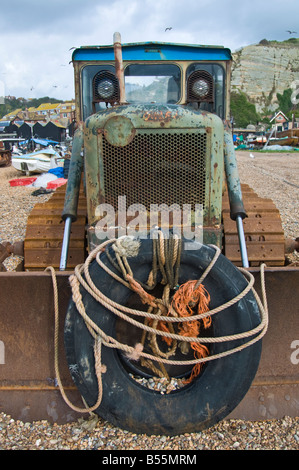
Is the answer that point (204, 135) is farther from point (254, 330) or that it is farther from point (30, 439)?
point (30, 439)

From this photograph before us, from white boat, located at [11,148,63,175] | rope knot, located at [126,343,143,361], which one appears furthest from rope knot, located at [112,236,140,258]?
white boat, located at [11,148,63,175]

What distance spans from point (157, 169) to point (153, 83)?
1734mm

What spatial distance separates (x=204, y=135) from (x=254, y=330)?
1413 mm

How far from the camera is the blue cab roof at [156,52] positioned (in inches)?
162

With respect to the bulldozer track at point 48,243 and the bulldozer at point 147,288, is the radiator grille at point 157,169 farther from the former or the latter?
the bulldozer track at point 48,243

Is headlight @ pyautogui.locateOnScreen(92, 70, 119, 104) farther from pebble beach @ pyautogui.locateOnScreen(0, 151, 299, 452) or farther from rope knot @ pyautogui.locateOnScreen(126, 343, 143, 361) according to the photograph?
pebble beach @ pyautogui.locateOnScreen(0, 151, 299, 452)

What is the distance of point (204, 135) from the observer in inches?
113

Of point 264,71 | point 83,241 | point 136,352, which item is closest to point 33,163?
point 83,241

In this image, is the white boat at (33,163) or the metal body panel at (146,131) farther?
the white boat at (33,163)

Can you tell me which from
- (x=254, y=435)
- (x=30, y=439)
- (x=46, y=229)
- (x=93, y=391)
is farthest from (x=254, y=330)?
(x=46, y=229)

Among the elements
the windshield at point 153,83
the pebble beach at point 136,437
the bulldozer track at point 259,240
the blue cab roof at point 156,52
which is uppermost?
the blue cab roof at point 156,52

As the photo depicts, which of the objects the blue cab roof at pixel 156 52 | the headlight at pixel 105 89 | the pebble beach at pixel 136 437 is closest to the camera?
the pebble beach at pixel 136 437

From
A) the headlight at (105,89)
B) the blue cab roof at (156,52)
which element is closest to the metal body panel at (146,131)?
the headlight at (105,89)

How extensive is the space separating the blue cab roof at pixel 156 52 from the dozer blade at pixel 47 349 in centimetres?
257
